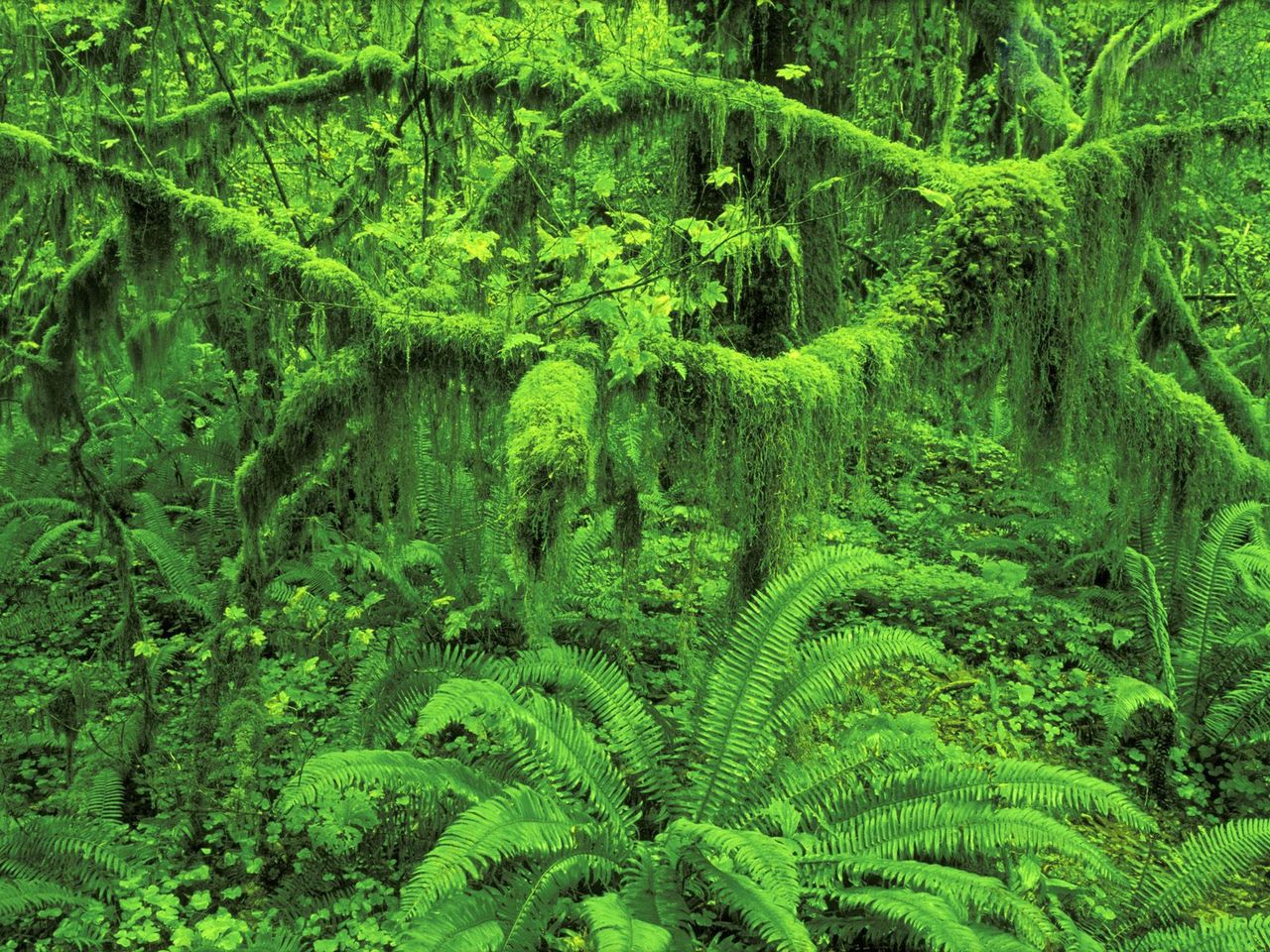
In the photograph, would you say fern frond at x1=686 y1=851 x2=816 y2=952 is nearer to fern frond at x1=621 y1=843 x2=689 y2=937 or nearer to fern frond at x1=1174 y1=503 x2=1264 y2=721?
fern frond at x1=621 y1=843 x2=689 y2=937

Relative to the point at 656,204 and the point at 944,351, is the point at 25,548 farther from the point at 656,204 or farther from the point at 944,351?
the point at 944,351

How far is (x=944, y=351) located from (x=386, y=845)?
317 centimetres

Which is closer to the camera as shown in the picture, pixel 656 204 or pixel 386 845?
pixel 386 845

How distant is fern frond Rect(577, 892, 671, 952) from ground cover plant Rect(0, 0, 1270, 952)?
16mm

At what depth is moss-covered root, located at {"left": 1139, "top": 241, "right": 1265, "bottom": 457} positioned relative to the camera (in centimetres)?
552

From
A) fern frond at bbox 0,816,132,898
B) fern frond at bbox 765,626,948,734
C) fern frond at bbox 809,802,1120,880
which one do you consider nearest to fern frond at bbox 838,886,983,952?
fern frond at bbox 809,802,1120,880

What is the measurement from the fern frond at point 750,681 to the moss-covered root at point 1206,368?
308cm

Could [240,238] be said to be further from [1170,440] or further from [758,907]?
[1170,440]

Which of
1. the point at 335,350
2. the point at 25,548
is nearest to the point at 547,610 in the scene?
the point at 335,350

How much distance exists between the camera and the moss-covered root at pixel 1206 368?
5.52 meters

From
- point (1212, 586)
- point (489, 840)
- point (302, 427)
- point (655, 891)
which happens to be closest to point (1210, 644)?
point (1212, 586)

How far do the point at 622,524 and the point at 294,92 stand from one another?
10.2ft

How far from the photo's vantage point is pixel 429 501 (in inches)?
234

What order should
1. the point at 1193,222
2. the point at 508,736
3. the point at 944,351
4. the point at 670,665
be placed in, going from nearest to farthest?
the point at 944,351, the point at 508,736, the point at 670,665, the point at 1193,222
